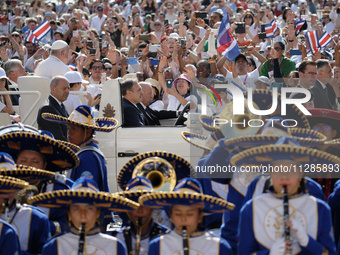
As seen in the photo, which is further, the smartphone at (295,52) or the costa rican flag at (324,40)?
the costa rican flag at (324,40)

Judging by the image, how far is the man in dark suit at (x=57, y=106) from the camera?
8508 millimetres

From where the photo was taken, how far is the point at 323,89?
8.59 m

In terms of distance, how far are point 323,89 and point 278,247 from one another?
4.43 m

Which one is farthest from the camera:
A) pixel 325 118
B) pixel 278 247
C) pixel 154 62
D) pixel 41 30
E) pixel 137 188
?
pixel 41 30

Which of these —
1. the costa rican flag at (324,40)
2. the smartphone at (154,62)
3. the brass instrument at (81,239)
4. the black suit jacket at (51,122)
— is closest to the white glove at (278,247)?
the brass instrument at (81,239)

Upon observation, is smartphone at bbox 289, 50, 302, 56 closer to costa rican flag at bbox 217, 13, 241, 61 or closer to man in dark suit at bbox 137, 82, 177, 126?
costa rican flag at bbox 217, 13, 241, 61

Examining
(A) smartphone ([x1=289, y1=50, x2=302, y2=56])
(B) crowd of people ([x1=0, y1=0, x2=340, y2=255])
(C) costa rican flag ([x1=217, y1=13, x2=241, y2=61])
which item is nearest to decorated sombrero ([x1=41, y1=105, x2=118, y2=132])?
(B) crowd of people ([x1=0, y1=0, x2=340, y2=255])

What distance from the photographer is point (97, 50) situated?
45.0 ft

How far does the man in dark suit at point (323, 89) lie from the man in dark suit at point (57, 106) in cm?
285

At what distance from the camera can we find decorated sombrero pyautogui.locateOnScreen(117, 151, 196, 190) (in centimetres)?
565

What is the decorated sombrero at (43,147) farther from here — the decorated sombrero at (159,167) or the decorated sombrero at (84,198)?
the decorated sombrero at (84,198)

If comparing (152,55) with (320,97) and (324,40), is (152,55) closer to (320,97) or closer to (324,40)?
(324,40)

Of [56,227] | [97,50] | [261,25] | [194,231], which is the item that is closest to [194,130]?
[56,227]

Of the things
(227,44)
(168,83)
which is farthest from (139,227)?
(227,44)
